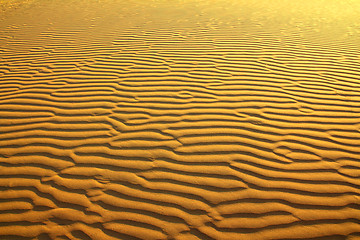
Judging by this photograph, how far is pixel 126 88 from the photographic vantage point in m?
3.72

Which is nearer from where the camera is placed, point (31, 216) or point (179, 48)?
point (31, 216)

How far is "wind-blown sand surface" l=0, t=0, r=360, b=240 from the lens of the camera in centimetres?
201

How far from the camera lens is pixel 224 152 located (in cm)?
257

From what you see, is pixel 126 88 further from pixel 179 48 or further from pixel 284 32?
pixel 284 32

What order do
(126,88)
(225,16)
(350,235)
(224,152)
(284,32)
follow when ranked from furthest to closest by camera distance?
(225,16)
(284,32)
(126,88)
(224,152)
(350,235)

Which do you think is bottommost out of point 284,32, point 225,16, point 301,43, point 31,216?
point 31,216

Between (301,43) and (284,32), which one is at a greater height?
(284,32)

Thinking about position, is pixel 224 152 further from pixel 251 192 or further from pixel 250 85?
pixel 250 85

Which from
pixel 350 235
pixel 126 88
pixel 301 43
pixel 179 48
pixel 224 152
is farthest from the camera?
pixel 301 43

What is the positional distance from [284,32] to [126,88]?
4.72 m

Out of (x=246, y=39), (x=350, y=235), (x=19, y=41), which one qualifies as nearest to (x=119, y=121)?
(x=350, y=235)

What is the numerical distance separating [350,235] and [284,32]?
5.61m

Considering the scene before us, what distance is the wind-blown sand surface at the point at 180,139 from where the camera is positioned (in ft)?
6.59

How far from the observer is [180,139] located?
108 inches
